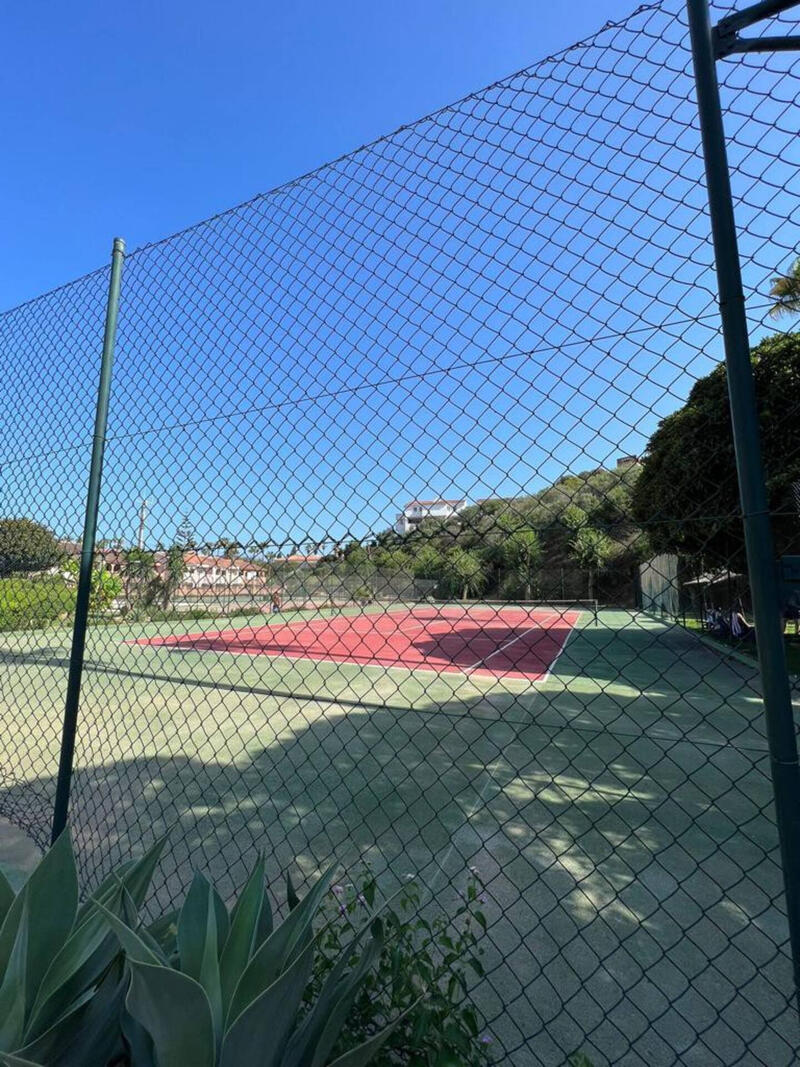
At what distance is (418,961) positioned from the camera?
1.20 m

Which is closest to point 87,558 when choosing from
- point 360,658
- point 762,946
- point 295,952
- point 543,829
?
point 295,952

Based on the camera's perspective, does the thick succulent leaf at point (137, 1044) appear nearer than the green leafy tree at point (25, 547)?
Yes

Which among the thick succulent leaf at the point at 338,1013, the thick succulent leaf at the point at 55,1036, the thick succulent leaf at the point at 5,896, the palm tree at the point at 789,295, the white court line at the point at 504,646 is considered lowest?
the white court line at the point at 504,646

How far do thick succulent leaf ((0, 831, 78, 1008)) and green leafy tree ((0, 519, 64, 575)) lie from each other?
209cm

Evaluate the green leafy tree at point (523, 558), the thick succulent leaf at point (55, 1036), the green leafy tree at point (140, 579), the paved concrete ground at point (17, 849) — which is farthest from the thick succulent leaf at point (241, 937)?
the paved concrete ground at point (17, 849)

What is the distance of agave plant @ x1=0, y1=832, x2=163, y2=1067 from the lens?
2.74 ft

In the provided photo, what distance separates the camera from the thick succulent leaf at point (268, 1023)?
2.53 ft

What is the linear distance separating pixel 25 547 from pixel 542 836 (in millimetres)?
3375

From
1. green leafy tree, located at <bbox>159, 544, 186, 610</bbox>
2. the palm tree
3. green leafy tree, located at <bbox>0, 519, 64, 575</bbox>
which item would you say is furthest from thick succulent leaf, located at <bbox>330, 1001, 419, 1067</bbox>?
green leafy tree, located at <bbox>0, 519, 64, 575</bbox>

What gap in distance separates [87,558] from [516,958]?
7.40 ft

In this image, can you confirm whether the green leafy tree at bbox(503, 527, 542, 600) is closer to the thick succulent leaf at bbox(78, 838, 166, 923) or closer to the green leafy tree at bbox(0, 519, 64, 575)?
the thick succulent leaf at bbox(78, 838, 166, 923)

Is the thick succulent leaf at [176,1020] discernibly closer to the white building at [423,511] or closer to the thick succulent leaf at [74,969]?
the thick succulent leaf at [74,969]

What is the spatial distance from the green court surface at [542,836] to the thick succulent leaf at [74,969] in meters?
1.24

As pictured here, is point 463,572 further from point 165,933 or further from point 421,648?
point 421,648
